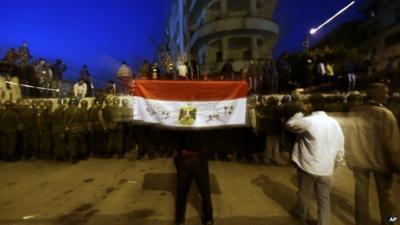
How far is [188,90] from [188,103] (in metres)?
0.22

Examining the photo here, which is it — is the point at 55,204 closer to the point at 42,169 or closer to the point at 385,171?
the point at 42,169

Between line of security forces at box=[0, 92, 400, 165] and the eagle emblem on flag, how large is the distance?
5205 millimetres

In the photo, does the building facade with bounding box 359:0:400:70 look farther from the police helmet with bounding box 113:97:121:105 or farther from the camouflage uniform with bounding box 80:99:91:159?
the camouflage uniform with bounding box 80:99:91:159

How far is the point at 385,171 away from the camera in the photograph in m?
5.09

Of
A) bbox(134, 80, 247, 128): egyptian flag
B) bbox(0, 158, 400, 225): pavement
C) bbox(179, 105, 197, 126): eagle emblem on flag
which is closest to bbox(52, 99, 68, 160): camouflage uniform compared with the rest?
bbox(0, 158, 400, 225): pavement

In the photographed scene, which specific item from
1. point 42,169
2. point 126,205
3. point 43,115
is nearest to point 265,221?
point 126,205

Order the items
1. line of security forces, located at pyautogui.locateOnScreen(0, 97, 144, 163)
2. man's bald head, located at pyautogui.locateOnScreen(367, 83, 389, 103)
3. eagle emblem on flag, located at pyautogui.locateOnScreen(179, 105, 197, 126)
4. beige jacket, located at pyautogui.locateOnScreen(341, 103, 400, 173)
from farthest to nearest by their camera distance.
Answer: line of security forces, located at pyautogui.locateOnScreen(0, 97, 144, 163)
eagle emblem on flag, located at pyautogui.locateOnScreen(179, 105, 197, 126)
man's bald head, located at pyautogui.locateOnScreen(367, 83, 389, 103)
beige jacket, located at pyautogui.locateOnScreen(341, 103, 400, 173)

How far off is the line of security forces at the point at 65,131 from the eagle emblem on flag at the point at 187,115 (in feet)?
19.3

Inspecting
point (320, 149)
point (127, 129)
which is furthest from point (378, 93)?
point (127, 129)

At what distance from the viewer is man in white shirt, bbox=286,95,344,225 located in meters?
5.37

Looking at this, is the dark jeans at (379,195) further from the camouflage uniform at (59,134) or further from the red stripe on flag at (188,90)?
the camouflage uniform at (59,134)

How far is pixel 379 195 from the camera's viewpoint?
5.24 metres

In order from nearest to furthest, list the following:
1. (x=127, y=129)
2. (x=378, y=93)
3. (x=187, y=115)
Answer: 1. (x=378, y=93)
2. (x=187, y=115)
3. (x=127, y=129)

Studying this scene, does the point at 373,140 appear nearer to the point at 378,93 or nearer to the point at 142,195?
the point at 378,93
